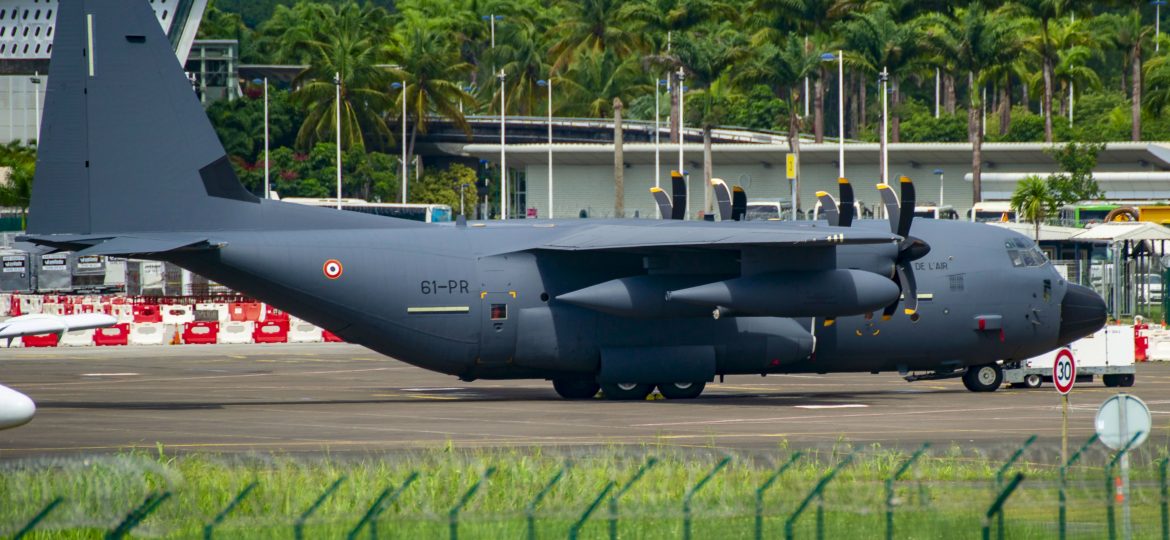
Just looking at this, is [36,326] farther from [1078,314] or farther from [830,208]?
[1078,314]

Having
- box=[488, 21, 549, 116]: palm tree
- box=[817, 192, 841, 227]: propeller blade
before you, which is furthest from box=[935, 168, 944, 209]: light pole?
box=[817, 192, 841, 227]: propeller blade

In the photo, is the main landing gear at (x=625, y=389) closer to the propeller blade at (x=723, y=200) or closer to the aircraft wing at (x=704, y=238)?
the aircraft wing at (x=704, y=238)

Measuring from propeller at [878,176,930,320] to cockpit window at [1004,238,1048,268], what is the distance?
3.46 m

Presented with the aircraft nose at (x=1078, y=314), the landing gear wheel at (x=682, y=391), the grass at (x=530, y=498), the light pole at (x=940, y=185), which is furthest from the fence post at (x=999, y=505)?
the light pole at (x=940, y=185)

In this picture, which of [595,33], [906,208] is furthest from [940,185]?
[906,208]

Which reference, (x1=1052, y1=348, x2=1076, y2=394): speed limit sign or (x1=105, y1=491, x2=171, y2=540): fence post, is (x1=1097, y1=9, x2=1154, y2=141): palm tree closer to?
(x1=1052, y1=348, x2=1076, y2=394): speed limit sign

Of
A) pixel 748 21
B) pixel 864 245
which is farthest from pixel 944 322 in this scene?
pixel 748 21

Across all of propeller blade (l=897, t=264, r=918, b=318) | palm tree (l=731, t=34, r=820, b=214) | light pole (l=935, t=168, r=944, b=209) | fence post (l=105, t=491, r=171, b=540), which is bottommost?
fence post (l=105, t=491, r=171, b=540)

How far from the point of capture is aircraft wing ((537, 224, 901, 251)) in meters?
28.1

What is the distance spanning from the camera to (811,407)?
3030 cm

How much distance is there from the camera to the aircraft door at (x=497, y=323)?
98.3 ft

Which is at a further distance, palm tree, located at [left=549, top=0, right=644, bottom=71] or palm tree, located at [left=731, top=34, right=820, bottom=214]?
palm tree, located at [left=549, top=0, right=644, bottom=71]

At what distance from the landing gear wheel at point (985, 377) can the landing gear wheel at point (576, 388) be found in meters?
9.43

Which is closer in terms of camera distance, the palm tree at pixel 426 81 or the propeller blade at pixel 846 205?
the propeller blade at pixel 846 205
